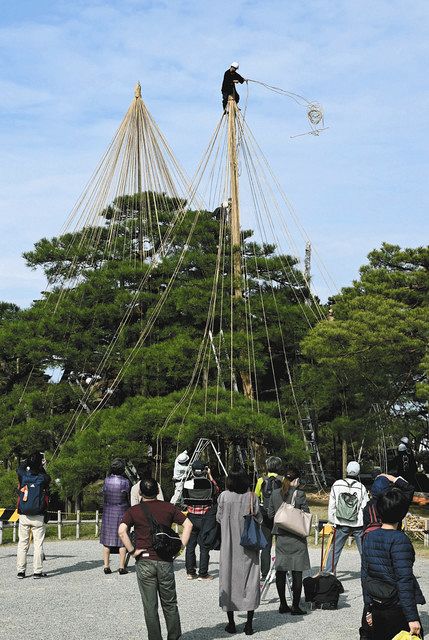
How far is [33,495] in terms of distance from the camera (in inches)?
371

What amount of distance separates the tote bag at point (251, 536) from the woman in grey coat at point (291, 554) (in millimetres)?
815

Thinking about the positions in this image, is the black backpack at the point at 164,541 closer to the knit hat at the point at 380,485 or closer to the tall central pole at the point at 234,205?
the knit hat at the point at 380,485

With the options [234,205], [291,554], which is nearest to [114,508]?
[291,554]

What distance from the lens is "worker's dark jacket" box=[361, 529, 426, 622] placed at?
4.32m

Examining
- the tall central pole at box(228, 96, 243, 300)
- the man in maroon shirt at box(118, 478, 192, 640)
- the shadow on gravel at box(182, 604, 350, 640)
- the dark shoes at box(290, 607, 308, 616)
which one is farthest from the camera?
the tall central pole at box(228, 96, 243, 300)

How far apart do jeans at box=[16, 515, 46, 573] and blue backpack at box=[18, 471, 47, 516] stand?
9cm

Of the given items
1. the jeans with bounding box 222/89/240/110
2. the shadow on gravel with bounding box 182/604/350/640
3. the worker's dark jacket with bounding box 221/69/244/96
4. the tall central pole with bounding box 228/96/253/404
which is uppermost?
the worker's dark jacket with bounding box 221/69/244/96

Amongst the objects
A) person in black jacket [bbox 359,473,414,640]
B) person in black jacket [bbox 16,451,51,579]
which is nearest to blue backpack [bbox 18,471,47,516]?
person in black jacket [bbox 16,451,51,579]

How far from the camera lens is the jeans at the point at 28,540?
9.34 meters

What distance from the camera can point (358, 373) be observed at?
17594 millimetres

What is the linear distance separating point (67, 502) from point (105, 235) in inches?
264

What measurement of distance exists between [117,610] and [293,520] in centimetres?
174

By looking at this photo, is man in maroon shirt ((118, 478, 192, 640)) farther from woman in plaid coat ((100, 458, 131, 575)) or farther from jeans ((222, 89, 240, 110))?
jeans ((222, 89, 240, 110))

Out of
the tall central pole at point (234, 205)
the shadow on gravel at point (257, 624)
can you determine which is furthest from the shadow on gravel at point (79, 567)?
the tall central pole at point (234, 205)
